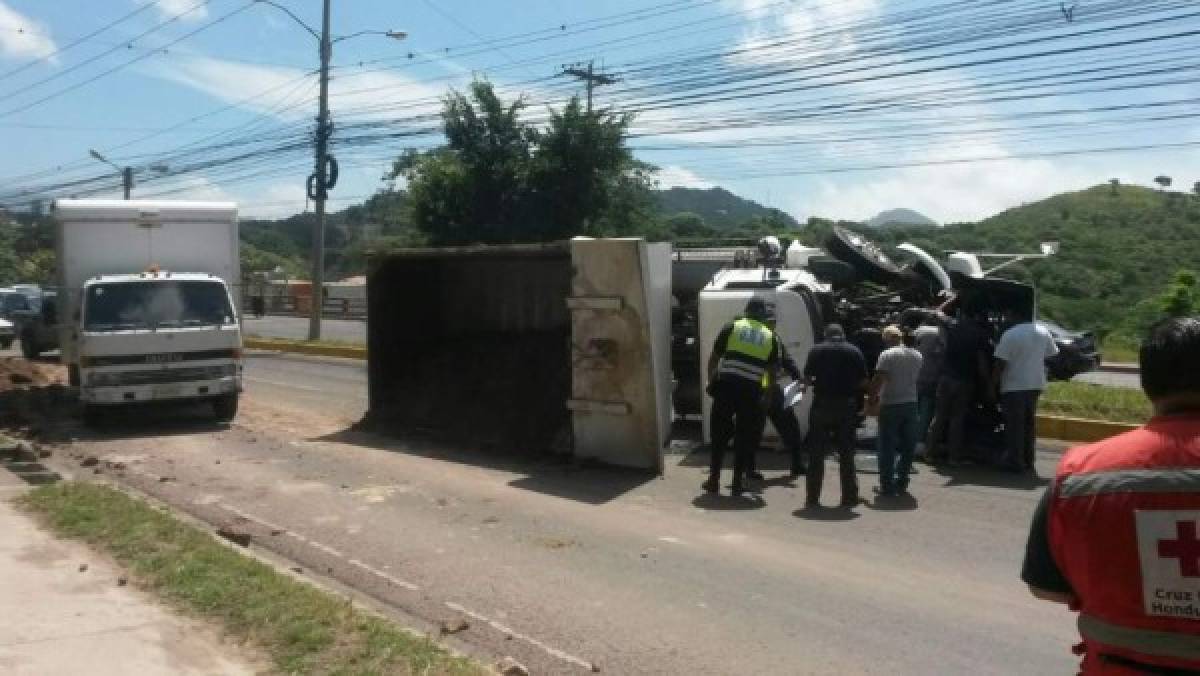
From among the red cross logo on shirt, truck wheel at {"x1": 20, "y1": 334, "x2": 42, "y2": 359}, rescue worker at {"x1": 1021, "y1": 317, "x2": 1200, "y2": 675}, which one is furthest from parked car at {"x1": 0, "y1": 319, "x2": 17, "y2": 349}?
the red cross logo on shirt

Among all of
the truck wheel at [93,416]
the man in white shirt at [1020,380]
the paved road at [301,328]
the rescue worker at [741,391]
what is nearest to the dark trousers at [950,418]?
the man in white shirt at [1020,380]

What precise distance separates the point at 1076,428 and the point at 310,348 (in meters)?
20.2

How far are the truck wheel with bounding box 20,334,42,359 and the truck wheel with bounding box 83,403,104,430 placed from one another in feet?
42.9

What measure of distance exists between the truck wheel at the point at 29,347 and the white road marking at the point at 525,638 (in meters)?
22.5

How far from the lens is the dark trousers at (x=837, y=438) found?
867cm

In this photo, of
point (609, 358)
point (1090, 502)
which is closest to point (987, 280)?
point (609, 358)

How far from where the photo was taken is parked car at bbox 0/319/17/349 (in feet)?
97.5

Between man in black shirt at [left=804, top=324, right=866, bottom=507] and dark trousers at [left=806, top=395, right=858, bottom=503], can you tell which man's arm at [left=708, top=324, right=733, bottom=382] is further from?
dark trousers at [left=806, top=395, right=858, bottom=503]

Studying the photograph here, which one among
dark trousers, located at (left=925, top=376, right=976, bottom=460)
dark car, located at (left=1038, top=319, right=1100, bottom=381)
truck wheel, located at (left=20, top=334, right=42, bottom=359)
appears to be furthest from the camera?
truck wheel, located at (left=20, top=334, right=42, bottom=359)

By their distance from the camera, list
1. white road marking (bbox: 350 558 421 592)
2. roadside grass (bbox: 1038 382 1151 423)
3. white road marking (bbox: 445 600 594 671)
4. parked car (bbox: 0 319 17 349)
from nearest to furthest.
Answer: white road marking (bbox: 445 600 594 671), white road marking (bbox: 350 558 421 592), roadside grass (bbox: 1038 382 1151 423), parked car (bbox: 0 319 17 349)

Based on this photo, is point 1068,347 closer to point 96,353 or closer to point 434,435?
point 434,435

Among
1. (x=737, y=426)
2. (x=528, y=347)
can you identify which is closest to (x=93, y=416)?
(x=528, y=347)

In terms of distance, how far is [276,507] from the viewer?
888cm

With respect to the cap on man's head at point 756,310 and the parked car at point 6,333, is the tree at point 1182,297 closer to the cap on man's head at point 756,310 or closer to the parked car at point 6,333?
the cap on man's head at point 756,310
